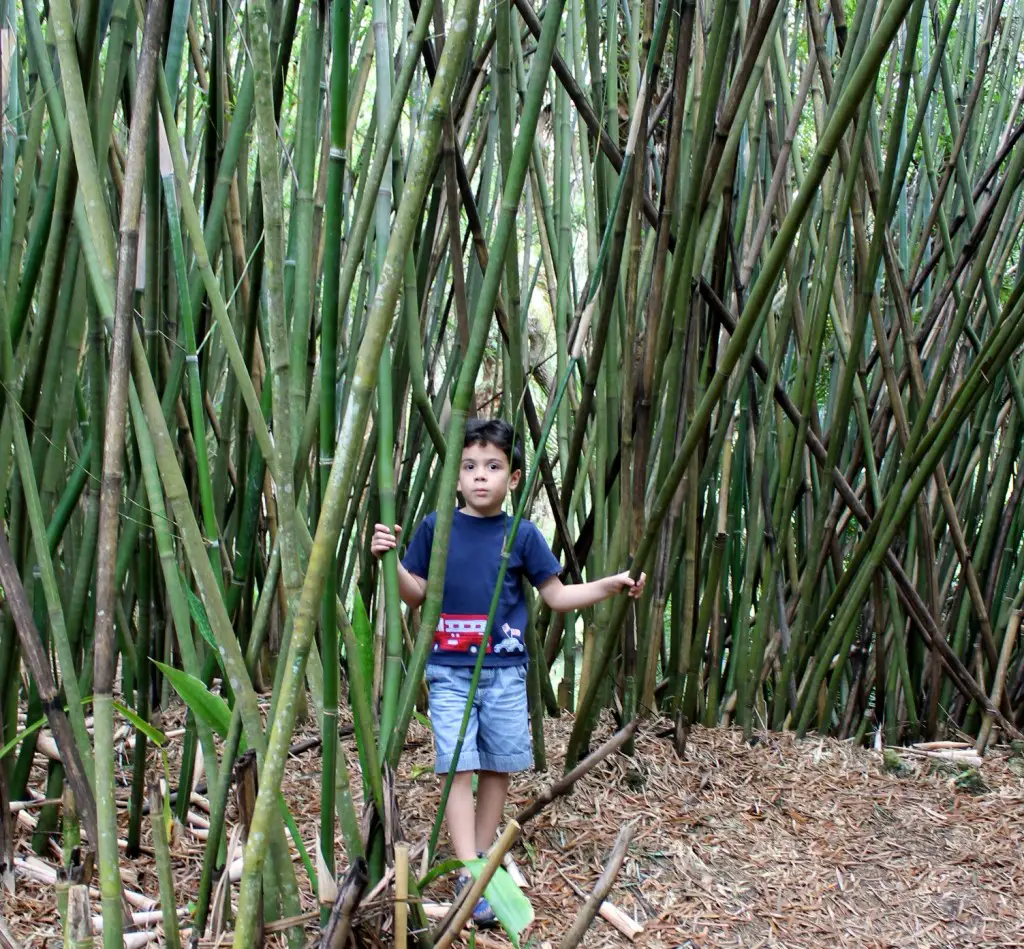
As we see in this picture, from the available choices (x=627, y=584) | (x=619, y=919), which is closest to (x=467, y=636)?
(x=627, y=584)

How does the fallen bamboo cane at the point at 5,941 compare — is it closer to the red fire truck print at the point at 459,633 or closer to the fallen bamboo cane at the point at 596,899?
the fallen bamboo cane at the point at 596,899

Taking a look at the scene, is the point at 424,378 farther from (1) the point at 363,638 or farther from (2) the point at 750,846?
(2) the point at 750,846

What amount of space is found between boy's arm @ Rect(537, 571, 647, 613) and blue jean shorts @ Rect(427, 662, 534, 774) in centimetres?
11

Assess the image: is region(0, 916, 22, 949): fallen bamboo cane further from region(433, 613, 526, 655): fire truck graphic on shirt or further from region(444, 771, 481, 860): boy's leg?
region(433, 613, 526, 655): fire truck graphic on shirt

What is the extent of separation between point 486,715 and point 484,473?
31cm

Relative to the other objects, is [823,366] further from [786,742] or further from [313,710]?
[313,710]

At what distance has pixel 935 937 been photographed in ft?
4.02

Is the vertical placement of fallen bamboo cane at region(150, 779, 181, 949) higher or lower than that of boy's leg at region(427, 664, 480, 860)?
higher

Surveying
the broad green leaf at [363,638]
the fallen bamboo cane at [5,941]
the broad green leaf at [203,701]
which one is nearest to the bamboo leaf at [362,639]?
the broad green leaf at [363,638]

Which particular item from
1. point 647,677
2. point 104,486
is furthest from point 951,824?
point 104,486

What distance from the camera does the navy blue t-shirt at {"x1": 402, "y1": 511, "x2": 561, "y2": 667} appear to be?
1.29 meters

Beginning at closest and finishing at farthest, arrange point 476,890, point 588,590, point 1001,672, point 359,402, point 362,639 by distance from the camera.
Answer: point 359,402
point 476,890
point 362,639
point 588,590
point 1001,672

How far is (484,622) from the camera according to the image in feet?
4.25

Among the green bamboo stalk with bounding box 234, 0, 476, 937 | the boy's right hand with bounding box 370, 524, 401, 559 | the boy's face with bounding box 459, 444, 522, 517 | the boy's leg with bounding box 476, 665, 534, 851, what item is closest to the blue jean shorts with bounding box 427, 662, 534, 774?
the boy's leg with bounding box 476, 665, 534, 851
